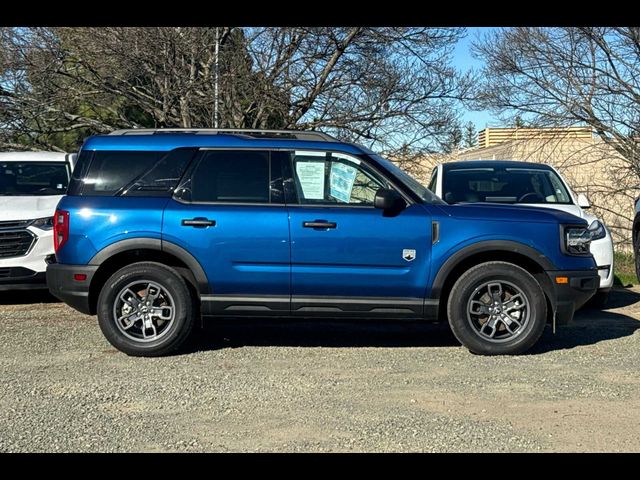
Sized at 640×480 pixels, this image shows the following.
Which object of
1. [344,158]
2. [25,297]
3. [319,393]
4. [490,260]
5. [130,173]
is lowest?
[319,393]

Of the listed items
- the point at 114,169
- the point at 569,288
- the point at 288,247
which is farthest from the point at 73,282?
the point at 569,288

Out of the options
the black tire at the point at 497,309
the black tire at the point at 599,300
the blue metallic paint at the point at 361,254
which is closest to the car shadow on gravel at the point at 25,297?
the blue metallic paint at the point at 361,254

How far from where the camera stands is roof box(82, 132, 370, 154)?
694 centimetres

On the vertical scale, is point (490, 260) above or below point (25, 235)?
below

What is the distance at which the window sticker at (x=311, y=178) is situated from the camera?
6.87 meters

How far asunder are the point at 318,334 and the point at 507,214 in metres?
2.40

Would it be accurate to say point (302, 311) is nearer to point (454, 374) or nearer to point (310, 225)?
point (310, 225)

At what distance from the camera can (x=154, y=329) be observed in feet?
22.4

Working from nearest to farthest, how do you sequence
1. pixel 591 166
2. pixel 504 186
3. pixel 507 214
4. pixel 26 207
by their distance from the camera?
pixel 507 214
pixel 26 207
pixel 504 186
pixel 591 166

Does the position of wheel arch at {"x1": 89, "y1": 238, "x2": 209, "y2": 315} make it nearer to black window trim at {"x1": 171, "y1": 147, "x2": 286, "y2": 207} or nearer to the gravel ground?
black window trim at {"x1": 171, "y1": 147, "x2": 286, "y2": 207}

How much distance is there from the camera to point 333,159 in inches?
272

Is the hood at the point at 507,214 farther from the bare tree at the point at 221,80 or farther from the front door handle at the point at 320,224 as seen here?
the bare tree at the point at 221,80

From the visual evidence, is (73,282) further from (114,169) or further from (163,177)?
(163,177)
